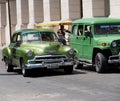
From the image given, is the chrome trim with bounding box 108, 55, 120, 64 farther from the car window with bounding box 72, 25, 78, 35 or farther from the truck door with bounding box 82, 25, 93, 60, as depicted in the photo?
the car window with bounding box 72, 25, 78, 35

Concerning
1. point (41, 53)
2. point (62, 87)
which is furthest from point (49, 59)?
point (62, 87)

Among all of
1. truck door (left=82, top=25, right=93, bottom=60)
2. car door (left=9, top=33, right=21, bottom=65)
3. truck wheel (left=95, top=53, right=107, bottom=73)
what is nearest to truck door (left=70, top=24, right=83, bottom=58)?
truck door (left=82, top=25, right=93, bottom=60)

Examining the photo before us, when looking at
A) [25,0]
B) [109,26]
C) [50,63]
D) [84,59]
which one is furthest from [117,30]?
[25,0]

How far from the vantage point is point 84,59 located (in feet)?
60.0

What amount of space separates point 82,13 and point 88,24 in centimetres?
1835

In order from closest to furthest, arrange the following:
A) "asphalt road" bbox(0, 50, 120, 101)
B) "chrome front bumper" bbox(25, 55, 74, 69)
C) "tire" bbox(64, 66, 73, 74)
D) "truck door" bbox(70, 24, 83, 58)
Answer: "asphalt road" bbox(0, 50, 120, 101) < "chrome front bumper" bbox(25, 55, 74, 69) < "tire" bbox(64, 66, 73, 74) < "truck door" bbox(70, 24, 83, 58)

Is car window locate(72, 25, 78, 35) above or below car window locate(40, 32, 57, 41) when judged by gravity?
above

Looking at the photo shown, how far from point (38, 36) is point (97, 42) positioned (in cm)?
220

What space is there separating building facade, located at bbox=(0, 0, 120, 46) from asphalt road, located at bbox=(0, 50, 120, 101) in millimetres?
13767

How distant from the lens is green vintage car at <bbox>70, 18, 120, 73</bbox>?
1664 centimetres

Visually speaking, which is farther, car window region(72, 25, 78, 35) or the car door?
car window region(72, 25, 78, 35)

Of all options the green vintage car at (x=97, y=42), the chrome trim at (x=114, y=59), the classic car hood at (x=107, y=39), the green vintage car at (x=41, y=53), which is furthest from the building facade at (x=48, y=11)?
the chrome trim at (x=114, y=59)

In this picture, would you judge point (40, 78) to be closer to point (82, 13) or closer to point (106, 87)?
point (106, 87)

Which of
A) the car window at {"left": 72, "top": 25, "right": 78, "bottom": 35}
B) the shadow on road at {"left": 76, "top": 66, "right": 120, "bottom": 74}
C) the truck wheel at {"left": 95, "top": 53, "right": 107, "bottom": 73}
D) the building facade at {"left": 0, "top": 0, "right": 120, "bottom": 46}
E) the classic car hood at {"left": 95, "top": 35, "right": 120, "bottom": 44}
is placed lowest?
the shadow on road at {"left": 76, "top": 66, "right": 120, "bottom": 74}
